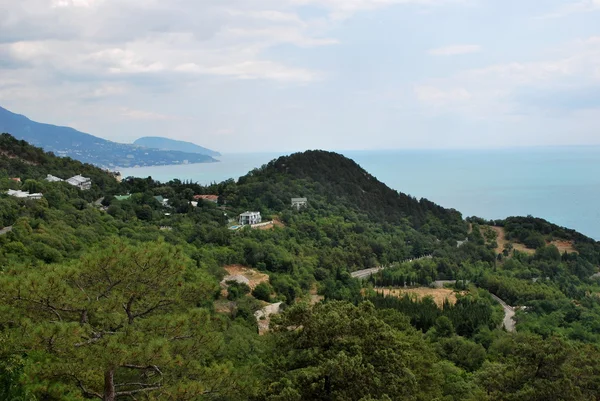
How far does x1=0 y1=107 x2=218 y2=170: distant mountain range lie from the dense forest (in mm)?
87217

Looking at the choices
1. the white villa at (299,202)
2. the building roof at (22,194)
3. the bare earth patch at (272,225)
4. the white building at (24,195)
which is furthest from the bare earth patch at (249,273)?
the white villa at (299,202)

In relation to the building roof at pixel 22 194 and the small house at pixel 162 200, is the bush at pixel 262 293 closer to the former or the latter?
the building roof at pixel 22 194

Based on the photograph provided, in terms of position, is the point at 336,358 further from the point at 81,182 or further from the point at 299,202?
the point at 299,202

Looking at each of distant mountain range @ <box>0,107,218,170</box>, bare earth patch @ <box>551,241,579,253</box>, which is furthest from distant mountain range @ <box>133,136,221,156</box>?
bare earth patch @ <box>551,241,579,253</box>

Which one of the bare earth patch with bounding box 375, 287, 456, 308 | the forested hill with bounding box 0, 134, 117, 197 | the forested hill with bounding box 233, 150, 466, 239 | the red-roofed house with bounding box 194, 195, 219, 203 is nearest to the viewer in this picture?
the bare earth patch with bounding box 375, 287, 456, 308

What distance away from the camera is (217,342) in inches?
276

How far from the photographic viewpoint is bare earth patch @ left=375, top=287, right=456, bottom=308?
25.9 metres

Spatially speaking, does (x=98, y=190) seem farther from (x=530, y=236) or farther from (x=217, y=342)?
(x=530, y=236)

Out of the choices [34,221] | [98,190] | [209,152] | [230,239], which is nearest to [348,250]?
[230,239]

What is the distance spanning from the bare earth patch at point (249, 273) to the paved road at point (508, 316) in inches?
405

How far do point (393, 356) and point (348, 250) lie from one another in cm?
2448

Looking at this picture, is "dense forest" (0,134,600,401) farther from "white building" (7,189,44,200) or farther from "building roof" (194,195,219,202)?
"building roof" (194,195,219,202)

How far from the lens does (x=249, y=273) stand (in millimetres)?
23328

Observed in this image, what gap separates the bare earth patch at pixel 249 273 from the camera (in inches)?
888
